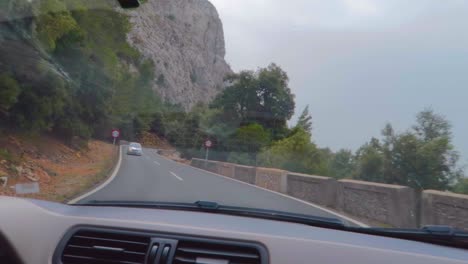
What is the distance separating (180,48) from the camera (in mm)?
5953

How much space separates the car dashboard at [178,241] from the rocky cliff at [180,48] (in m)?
3.15

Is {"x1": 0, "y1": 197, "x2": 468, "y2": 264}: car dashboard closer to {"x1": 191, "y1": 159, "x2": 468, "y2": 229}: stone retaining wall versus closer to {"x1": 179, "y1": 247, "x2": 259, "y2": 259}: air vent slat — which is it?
{"x1": 179, "y1": 247, "x2": 259, "y2": 259}: air vent slat

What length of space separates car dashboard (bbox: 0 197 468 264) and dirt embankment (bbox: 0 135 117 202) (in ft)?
11.4

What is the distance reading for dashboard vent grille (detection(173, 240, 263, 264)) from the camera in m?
2.19

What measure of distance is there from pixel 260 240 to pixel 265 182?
521 inches

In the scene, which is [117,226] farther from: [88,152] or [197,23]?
[88,152]

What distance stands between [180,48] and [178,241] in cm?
401

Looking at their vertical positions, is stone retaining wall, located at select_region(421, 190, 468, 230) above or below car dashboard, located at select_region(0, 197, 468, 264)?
above

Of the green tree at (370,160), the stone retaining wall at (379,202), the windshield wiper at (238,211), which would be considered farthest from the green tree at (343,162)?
the windshield wiper at (238,211)

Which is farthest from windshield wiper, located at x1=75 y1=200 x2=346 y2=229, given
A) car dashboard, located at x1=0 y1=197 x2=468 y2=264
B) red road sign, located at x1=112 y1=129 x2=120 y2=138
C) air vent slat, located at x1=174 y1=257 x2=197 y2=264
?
red road sign, located at x1=112 y1=129 x2=120 y2=138

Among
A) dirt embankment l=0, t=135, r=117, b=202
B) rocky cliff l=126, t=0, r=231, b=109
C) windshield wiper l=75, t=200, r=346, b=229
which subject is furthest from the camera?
dirt embankment l=0, t=135, r=117, b=202

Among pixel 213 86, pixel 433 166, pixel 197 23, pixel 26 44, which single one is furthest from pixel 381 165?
pixel 26 44

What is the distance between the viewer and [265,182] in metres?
15.4

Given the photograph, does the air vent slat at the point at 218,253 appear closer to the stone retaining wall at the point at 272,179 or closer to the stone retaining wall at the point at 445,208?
the stone retaining wall at the point at 445,208
